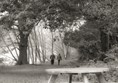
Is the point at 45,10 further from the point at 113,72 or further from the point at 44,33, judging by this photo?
the point at 44,33

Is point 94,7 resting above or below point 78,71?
above

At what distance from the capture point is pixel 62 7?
21.1 metres

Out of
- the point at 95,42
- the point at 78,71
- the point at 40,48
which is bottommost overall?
the point at 40,48

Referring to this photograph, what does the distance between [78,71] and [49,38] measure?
182 feet

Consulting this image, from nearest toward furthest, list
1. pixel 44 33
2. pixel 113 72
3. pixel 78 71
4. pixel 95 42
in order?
pixel 78 71, pixel 113 72, pixel 95 42, pixel 44 33

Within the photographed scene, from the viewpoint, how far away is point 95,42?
1309 inches

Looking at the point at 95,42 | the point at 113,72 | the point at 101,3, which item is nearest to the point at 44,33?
the point at 95,42

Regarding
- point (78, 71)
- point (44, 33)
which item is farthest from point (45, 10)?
point (44, 33)

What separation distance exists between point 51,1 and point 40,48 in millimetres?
46538

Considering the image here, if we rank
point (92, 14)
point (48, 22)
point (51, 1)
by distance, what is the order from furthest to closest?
point (48, 22), point (92, 14), point (51, 1)

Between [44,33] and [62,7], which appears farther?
[44,33]

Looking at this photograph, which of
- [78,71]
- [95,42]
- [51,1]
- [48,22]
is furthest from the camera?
[95,42]

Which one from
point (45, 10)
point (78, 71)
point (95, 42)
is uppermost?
point (45, 10)

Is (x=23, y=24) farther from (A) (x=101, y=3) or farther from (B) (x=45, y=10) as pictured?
(A) (x=101, y=3)
